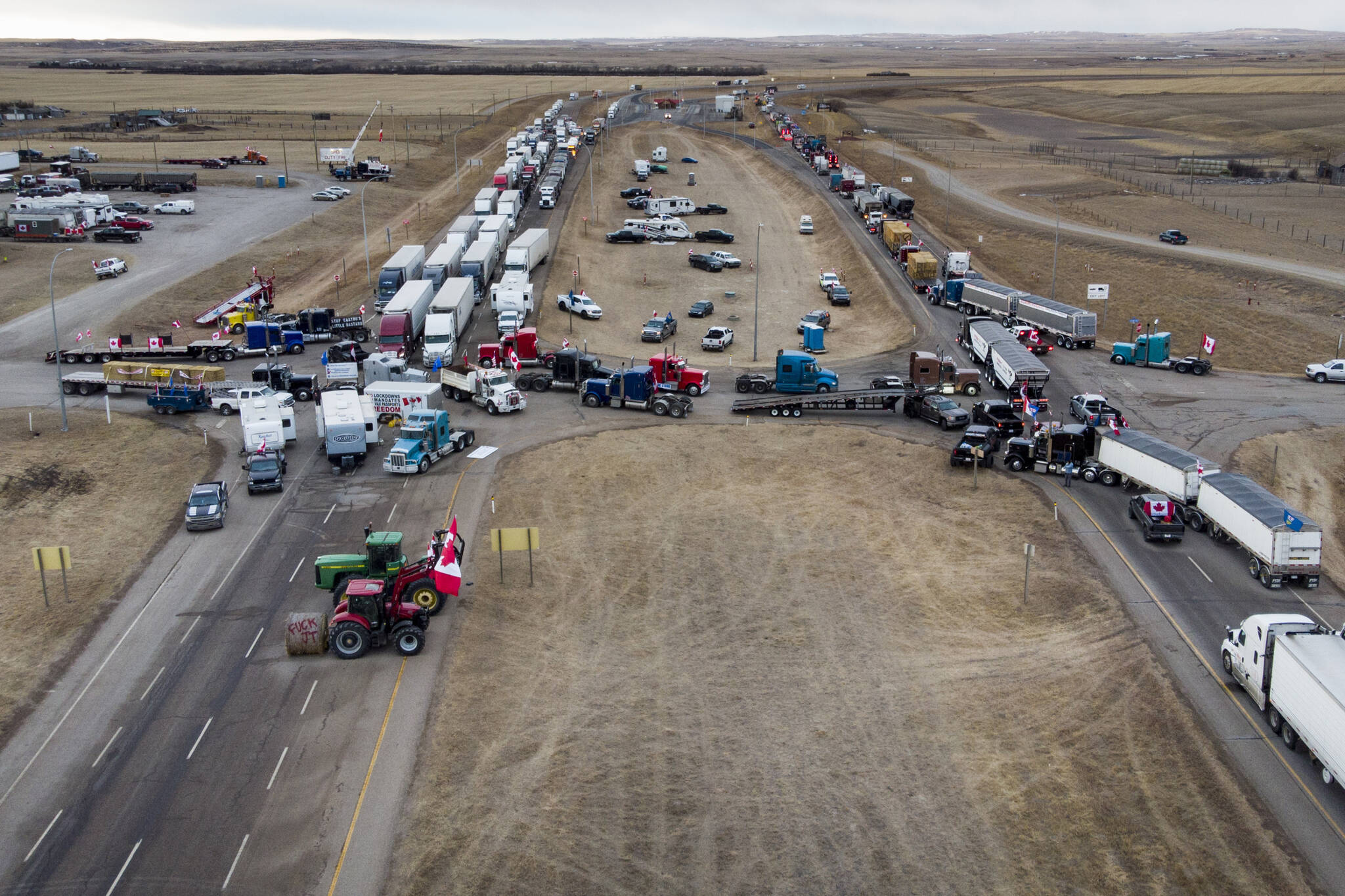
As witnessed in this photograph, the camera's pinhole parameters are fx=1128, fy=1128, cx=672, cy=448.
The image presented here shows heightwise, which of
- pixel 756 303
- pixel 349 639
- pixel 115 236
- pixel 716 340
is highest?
pixel 115 236

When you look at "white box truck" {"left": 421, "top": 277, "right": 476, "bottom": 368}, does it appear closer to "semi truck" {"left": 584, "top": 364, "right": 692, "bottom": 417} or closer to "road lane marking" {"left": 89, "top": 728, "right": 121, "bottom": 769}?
"semi truck" {"left": 584, "top": 364, "right": 692, "bottom": 417}

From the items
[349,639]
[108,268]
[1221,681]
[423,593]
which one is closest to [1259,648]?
[1221,681]

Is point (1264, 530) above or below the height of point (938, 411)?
above

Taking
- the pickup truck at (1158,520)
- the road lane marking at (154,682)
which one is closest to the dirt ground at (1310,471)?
the pickup truck at (1158,520)

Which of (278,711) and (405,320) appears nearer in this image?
(278,711)

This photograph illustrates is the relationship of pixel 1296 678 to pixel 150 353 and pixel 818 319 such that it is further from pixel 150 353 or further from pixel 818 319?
pixel 150 353

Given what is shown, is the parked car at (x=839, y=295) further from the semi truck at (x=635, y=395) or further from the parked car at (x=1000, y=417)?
the parked car at (x=1000, y=417)

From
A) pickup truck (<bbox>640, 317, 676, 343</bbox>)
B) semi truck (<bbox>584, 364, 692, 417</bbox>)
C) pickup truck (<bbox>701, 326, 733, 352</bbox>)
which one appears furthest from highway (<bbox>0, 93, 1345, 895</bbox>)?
pickup truck (<bbox>640, 317, 676, 343</bbox>)

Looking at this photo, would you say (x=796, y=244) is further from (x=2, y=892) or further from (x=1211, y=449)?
(x=2, y=892)

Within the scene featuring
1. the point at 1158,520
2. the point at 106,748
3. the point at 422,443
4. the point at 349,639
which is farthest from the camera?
the point at 422,443
